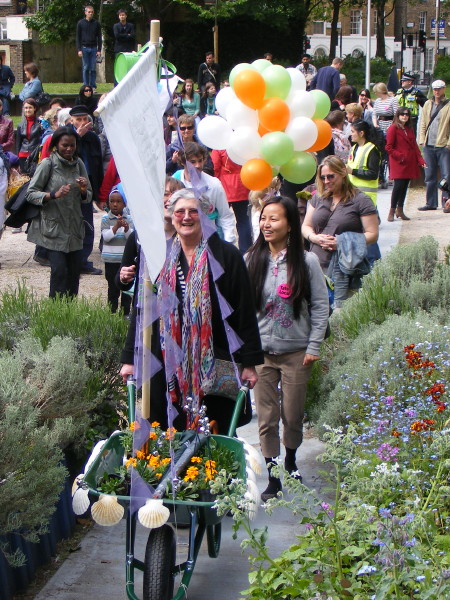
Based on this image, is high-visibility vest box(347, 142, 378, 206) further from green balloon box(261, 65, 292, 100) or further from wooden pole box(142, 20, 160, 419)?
wooden pole box(142, 20, 160, 419)

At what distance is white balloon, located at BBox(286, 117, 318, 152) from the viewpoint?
7852mm

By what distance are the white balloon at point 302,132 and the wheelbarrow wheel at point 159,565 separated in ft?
14.8

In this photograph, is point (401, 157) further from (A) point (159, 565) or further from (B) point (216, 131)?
(A) point (159, 565)

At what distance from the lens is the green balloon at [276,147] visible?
7664 millimetres

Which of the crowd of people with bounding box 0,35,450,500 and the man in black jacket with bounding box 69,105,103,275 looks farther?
the man in black jacket with bounding box 69,105,103,275

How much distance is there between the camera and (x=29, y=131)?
14.4m

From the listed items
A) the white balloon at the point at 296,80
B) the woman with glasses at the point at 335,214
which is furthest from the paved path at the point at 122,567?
the white balloon at the point at 296,80

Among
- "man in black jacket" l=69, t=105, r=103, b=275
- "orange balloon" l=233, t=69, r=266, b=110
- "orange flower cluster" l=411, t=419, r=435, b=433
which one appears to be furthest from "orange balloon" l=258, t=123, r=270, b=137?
"orange flower cluster" l=411, t=419, r=435, b=433

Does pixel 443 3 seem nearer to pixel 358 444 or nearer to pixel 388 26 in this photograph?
pixel 388 26

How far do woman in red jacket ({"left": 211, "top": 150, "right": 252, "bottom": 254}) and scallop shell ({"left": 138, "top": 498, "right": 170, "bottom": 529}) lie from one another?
22.8ft

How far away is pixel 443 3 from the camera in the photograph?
76500 mm

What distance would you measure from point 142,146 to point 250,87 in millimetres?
4035

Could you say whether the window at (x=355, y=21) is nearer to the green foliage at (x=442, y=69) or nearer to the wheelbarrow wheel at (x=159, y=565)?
the green foliage at (x=442, y=69)

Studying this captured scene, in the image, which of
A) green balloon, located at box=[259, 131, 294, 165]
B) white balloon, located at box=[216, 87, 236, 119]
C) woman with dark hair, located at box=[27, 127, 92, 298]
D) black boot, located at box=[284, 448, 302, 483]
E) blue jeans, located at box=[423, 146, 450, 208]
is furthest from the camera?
blue jeans, located at box=[423, 146, 450, 208]
